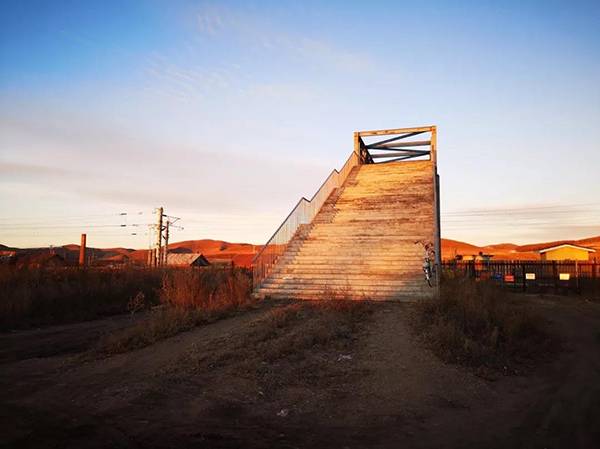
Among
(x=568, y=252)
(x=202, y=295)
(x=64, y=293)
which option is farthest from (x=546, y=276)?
(x=64, y=293)

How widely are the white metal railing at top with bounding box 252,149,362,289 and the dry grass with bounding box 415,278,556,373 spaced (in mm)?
6037

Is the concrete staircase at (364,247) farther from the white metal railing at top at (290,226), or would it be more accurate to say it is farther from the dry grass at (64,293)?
the dry grass at (64,293)

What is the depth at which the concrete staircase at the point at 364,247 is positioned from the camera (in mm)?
13539

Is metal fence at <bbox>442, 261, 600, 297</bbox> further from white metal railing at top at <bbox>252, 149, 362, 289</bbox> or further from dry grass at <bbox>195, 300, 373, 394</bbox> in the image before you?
dry grass at <bbox>195, 300, 373, 394</bbox>

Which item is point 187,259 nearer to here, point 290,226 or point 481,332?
point 290,226

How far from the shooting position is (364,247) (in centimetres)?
1622

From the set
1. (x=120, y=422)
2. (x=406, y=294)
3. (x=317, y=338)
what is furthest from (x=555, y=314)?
(x=120, y=422)

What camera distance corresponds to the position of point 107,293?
16719 mm

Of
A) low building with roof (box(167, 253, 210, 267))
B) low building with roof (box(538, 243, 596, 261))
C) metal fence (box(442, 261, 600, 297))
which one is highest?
low building with roof (box(538, 243, 596, 261))

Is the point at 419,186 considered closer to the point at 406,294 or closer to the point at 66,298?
the point at 406,294

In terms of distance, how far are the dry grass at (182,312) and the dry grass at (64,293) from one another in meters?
1.20

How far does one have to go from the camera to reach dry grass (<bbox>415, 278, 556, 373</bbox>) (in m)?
7.64

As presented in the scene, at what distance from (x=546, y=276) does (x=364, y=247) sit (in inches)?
416

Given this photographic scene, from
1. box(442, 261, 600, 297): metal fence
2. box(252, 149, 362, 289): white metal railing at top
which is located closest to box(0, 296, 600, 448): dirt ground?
box(252, 149, 362, 289): white metal railing at top
